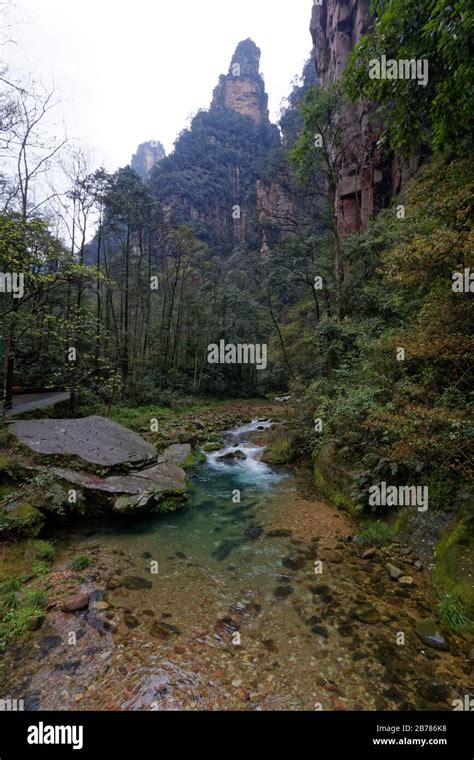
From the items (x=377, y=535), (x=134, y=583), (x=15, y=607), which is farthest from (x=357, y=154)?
(x=15, y=607)

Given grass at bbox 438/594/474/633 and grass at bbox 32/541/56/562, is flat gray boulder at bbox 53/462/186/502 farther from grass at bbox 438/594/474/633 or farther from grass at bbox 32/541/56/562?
grass at bbox 438/594/474/633

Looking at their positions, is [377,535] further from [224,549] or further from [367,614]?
[224,549]

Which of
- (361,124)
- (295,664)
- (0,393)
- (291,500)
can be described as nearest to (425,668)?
(295,664)

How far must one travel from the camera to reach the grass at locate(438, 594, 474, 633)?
347cm

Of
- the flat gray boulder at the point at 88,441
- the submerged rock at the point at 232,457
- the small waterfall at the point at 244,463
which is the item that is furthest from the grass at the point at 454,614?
the submerged rock at the point at 232,457

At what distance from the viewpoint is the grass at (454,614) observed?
136 inches

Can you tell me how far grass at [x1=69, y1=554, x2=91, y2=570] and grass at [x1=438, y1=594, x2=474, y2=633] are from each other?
486cm

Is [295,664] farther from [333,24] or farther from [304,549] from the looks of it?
[333,24]

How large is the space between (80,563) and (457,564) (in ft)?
17.2

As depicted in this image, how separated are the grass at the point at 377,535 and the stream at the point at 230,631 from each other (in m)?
0.24

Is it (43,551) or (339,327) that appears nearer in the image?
(43,551)

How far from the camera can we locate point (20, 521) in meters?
5.21

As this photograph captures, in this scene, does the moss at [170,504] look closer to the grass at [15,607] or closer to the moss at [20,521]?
the moss at [20,521]

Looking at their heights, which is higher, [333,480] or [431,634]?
[333,480]
